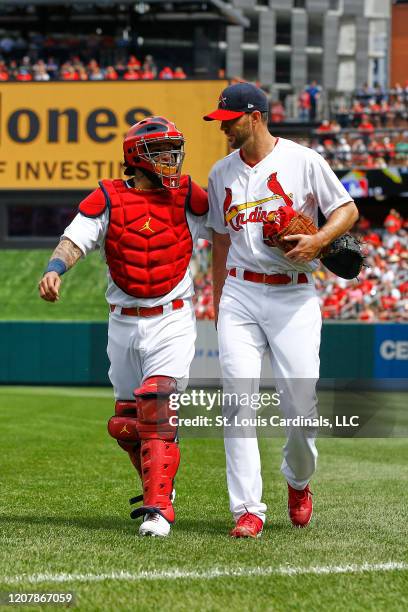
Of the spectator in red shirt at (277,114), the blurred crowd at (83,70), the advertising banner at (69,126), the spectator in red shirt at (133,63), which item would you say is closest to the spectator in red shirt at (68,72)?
the blurred crowd at (83,70)

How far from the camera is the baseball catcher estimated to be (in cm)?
573

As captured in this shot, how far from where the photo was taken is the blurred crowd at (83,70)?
104ft

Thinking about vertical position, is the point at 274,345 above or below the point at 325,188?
below

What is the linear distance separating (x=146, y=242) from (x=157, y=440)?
977 mm

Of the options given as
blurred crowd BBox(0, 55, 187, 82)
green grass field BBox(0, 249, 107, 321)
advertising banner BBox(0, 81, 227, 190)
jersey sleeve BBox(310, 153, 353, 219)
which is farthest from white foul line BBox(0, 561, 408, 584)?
blurred crowd BBox(0, 55, 187, 82)

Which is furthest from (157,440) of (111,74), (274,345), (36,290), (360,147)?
(111,74)

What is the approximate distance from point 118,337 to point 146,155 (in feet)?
3.02

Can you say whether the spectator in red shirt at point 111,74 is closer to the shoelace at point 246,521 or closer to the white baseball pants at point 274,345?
the white baseball pants at point 274,345

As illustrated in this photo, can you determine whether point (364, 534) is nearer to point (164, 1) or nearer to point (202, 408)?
point (202, 408)

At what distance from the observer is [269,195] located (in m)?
5.77

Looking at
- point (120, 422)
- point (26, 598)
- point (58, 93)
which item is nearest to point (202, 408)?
point (120, 422)

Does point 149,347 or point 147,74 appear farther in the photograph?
point 147,74

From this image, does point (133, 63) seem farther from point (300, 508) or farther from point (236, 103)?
point (300, 508)

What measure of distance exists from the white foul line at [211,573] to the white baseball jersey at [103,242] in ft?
5.48
